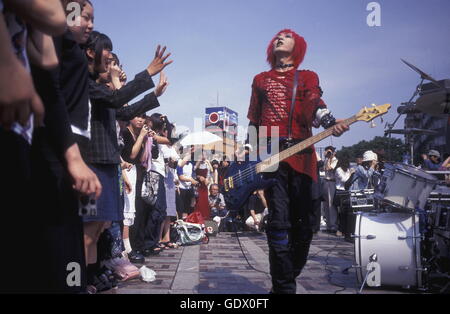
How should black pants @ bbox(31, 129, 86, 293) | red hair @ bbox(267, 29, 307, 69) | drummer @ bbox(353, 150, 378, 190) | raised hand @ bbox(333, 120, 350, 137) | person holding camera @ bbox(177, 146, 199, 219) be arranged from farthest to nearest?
person holding camera @ bbox(177, 146, 199, 219) → drummer @ bbox(353, 150, 378, 190) → red hair @ bbox(267, 29, 307, 69) → raised hand @ bbox(333, 120, 350, 137) → black pants @ bbox(31, 129, 86, 293)

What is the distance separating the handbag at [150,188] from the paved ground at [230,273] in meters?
0.87

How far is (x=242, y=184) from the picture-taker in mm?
3561

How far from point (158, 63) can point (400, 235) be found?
9.19ft

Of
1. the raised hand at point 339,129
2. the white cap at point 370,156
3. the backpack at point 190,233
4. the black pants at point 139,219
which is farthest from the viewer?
the white cap at point 370,156

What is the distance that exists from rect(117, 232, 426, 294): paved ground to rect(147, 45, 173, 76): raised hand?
1962 mm

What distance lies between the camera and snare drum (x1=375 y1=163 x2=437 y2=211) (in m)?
3.92

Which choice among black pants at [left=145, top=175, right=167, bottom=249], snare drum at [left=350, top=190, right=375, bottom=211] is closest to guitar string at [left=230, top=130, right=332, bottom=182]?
snare drum at [left=350, top=190, right=375, bottom=211]

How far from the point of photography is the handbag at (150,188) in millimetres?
6160

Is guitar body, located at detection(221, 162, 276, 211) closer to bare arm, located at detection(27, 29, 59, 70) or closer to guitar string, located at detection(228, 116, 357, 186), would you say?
guitar string, located at detection(228, 116, 357, 186)

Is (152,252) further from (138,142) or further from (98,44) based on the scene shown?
(98,44)

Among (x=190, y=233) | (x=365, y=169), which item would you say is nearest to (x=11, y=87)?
(x=190, y=233)

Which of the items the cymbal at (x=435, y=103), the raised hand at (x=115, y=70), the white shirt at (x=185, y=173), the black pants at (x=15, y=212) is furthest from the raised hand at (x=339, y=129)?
the white shirt at (x=185, y=173)

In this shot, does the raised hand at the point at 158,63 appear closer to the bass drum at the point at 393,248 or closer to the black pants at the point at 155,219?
the bass drum at the point at 393,248

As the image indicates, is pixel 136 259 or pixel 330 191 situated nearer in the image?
pixel 136 259
